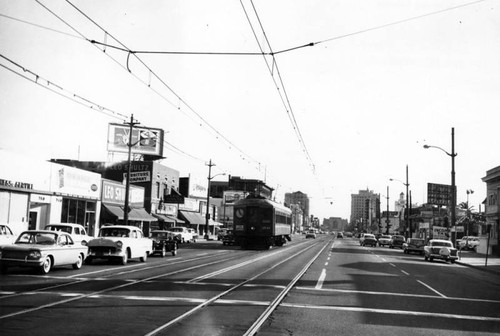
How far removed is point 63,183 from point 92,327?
27402 millimetres

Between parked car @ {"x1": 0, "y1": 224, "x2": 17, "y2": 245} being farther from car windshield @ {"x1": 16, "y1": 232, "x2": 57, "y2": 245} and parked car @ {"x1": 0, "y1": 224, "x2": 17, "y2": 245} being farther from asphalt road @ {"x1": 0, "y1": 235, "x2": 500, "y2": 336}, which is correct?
asphalt road @ {"x1": 0, "y1": 235, "x2": 500, "y2": 336}

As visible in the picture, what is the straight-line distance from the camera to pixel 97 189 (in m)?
39.0

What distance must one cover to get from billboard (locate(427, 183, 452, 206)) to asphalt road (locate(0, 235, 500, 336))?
57827 millimetres

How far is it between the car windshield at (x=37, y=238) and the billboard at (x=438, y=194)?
6350 centimetres

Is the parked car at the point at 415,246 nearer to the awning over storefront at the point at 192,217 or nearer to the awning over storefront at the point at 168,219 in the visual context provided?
the awning over storefront at the point at 168,219

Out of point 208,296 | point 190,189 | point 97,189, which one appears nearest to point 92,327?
point 208,296

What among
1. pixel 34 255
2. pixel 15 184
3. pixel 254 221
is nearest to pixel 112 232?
pixel 34 255

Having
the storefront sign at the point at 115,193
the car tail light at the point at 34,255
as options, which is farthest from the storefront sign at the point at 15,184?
the car tail light at the point at 34,255

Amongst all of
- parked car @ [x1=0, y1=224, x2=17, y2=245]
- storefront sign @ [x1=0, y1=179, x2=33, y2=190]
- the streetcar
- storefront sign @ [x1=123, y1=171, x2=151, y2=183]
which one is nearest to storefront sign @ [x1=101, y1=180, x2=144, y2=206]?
storefront sign @ [x1=123, y1=171, x2=151, y2=183]

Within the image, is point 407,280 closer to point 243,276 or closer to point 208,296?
point 243,276

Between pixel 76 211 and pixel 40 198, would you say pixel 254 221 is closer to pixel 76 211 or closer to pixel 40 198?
pixel 76 211

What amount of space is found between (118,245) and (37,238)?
402 cm

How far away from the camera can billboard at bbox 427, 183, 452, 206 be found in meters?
71.3

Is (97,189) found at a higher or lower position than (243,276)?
higher
